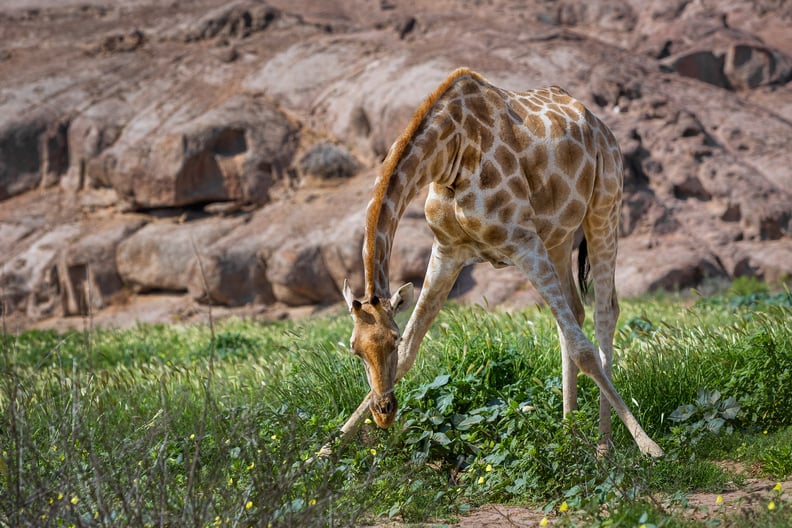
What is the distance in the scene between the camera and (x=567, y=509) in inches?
177

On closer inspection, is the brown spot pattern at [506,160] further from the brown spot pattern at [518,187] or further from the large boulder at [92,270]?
the large boulder at [92,270]

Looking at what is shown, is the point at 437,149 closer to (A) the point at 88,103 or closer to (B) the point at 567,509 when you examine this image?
(B) the point at 567,509

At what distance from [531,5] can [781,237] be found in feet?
37.4

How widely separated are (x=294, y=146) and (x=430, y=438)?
49.3ft

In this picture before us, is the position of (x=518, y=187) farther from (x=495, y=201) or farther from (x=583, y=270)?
(x=583, y=270)

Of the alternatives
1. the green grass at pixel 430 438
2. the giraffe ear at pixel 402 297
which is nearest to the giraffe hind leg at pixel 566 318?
the green grass at pixel 430 438

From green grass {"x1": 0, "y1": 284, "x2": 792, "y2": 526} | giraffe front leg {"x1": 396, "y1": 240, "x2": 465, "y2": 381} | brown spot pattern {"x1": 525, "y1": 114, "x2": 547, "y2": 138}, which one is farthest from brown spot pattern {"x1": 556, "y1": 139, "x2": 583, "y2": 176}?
green grass {"x1": 0, "y1": 284, "x2": 792, "y2": 526}

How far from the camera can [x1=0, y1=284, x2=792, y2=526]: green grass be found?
153 inches

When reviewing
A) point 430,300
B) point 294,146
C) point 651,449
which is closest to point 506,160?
point 430,300

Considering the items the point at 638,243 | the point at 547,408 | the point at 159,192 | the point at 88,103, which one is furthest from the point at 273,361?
the point at 88,103

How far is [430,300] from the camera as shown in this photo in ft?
18.1

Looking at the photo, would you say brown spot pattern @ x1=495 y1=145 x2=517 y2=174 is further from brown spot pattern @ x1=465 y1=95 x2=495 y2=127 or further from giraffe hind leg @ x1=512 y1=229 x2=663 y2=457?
giraffe hind leg @ x1=512 y1=229 x2=663 y2=457

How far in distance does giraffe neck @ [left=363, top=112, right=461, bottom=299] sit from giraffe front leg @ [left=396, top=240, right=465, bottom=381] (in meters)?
0.58

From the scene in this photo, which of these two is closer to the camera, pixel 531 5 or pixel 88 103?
pixel 88 103
